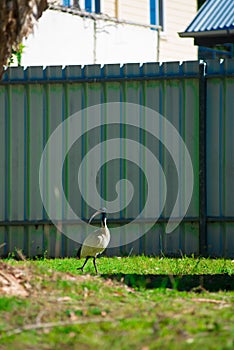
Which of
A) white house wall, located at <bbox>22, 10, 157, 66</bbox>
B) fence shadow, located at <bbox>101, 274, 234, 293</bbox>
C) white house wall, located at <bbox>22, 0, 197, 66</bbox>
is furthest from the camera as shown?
white house wall, located at <bbox>22, 0, 197, 66</bbox>

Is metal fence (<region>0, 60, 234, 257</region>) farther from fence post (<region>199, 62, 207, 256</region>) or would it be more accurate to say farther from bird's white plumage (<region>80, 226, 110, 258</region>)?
bird's white plumage (<region>80, 226, 110, 258</region>)

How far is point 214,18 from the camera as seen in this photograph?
2109 centimetres

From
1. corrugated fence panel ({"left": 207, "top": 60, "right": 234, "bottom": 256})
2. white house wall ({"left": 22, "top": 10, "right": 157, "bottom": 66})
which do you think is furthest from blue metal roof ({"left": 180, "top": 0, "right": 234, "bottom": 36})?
corrugated fence panel ({"left": 207, "top": 60, "right": 234, "bottom": 256})

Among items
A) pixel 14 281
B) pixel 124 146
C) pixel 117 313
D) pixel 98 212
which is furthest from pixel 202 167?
pixel 117 313

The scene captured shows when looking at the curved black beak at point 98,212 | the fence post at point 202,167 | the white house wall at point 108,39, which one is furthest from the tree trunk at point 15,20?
the white house wall at point 108,39

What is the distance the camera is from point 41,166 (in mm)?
11875

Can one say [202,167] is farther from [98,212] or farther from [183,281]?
[183,281]

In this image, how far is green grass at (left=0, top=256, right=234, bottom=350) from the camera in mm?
5863

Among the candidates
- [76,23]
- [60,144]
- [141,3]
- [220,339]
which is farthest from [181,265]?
[141,3]

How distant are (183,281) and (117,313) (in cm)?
239

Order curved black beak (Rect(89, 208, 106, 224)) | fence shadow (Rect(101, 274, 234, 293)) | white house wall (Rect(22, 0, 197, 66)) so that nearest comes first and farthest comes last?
1. fence shadow (Rect(101, 274, 234, 293))
2. curved black beak (Rect(89, 208, 106, 224))
3. white house wall (Rect(22, 0, 197, 66))

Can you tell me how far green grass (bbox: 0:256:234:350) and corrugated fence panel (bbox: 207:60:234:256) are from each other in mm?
2360

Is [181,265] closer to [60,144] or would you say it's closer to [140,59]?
[60,144]

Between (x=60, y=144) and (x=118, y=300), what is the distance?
4.72m
